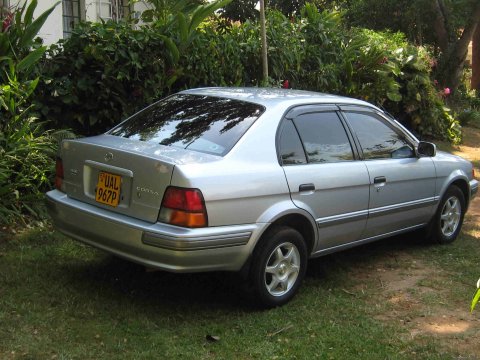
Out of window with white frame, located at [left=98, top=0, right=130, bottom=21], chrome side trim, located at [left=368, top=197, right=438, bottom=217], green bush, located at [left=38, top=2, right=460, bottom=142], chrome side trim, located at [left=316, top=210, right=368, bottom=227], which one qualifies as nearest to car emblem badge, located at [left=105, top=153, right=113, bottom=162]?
→ chrome side trim, located at [left=316, top=210, right=368, bottom=227]

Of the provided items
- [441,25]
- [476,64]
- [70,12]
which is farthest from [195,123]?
[476,64]

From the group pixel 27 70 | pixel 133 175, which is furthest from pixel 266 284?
pixel 27 70

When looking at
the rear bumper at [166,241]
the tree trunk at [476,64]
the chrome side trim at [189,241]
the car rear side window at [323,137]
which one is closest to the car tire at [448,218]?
the car rear side window at [323,137]

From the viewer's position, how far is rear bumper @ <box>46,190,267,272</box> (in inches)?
146

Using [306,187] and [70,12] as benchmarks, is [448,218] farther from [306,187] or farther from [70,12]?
[70,12]

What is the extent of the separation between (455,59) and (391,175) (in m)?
13.7

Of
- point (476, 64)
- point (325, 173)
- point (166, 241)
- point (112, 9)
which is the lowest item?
point (166, 241)

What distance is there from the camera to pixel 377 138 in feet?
17.3

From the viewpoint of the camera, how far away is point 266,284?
13.8ft

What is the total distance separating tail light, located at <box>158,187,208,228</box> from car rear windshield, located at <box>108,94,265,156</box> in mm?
455

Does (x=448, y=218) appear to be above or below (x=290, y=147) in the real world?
below

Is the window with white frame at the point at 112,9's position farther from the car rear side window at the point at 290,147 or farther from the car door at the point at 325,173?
the car rear side window at the point at 290,147

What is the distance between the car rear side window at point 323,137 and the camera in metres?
4.59

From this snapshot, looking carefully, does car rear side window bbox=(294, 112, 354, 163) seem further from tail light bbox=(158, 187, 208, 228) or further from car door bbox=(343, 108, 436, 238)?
tail light bbox=(158, 187, 208, 228)
